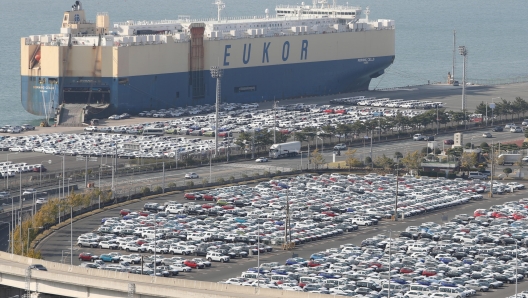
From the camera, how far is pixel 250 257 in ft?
136

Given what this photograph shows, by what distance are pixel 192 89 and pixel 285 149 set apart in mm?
20180

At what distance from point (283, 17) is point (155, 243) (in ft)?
198

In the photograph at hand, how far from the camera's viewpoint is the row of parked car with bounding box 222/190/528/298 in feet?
120

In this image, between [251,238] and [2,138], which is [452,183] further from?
[2,138]

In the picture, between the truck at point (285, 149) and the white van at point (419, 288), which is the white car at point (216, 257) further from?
the truck at point (285, 149)

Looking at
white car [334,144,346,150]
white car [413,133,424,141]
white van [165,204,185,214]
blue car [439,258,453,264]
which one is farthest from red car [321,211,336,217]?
white car [413,133,424,141]

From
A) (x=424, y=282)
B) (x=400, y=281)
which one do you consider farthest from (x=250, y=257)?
(x=424, y=282)

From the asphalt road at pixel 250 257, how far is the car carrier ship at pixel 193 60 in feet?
87.2

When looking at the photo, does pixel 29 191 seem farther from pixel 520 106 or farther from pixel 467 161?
pixel 520 106

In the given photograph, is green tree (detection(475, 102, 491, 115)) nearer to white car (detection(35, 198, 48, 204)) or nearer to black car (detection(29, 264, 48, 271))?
white car (detection(35, 198, 48, 204))

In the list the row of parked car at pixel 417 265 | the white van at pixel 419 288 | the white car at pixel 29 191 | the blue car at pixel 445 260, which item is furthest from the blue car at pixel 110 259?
the white car at pixel 29 191

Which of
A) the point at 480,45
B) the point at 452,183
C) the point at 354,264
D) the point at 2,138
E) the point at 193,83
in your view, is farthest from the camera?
the point at 480,45

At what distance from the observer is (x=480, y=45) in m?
142

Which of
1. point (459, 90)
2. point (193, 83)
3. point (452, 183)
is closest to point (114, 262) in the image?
point (452, 183)
